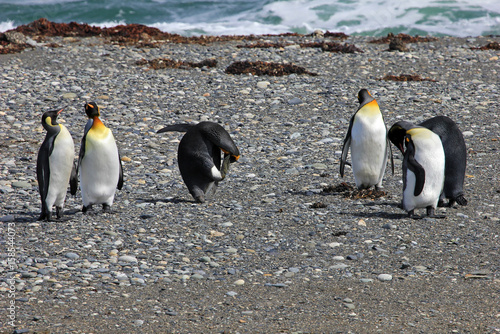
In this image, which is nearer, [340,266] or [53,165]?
[340,266]

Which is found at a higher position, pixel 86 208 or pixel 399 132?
pixel 399 132

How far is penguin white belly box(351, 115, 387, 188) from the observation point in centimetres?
643

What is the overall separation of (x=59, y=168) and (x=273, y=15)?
2411cm

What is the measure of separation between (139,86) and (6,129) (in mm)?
2734

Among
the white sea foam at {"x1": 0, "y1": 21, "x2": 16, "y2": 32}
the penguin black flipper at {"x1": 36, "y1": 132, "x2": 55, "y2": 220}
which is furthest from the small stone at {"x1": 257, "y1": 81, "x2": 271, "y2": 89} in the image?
the white sea foam at {"x1": 0, "y1": 21, "x2": 16, "y2": 32}

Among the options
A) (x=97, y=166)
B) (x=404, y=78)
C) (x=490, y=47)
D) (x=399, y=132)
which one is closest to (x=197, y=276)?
(x=97, y=166)

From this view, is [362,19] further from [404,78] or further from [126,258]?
[126,258]

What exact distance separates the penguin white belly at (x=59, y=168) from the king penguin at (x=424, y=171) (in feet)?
10.7

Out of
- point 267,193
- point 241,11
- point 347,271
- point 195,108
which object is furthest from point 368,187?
point 241,11

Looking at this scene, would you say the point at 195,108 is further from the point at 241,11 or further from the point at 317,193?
the point at 241,11

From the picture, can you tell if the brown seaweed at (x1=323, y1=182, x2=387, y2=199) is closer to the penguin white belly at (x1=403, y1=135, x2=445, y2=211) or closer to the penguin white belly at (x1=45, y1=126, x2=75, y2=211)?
the penguin white belly at (x1=403, y1=135, x2=445, y2=211)

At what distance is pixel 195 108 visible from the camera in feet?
31.8

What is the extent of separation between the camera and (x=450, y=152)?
5977mm

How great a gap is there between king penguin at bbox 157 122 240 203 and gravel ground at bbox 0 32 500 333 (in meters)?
0.18
